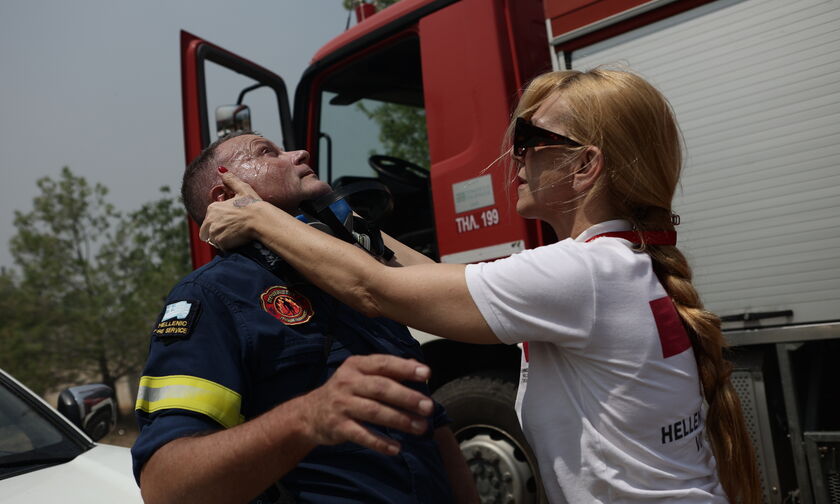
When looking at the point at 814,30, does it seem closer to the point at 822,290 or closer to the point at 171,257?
the point at 822,290

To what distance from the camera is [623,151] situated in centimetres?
150

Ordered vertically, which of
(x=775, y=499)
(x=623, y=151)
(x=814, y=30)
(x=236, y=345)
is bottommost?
(x=775, y=499)

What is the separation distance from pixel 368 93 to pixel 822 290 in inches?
102

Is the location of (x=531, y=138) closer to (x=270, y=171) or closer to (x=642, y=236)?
(x=642, y=236)

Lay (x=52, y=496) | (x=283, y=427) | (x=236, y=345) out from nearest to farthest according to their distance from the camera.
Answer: (x=283, y=427)
(x=236, y=345)
(x=52, y=496)

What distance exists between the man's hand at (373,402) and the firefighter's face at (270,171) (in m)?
0.86

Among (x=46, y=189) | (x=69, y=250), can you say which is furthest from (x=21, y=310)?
(x=46, y=189)

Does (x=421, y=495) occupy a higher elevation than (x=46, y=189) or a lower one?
lower

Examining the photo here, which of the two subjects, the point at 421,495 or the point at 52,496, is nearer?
the point at 421,495

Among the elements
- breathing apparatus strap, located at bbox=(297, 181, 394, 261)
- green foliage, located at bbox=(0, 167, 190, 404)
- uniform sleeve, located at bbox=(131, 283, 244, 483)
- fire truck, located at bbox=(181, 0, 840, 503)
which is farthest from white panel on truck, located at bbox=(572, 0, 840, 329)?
green foliage, located at bbox=(0, 167, 190, 404)

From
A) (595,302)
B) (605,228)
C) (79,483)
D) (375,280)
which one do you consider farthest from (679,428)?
(79,483)

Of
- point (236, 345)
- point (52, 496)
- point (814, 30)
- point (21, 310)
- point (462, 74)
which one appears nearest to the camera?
point (236, 345)

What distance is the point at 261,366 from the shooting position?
1.47 metres

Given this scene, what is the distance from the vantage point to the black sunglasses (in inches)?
61.1
